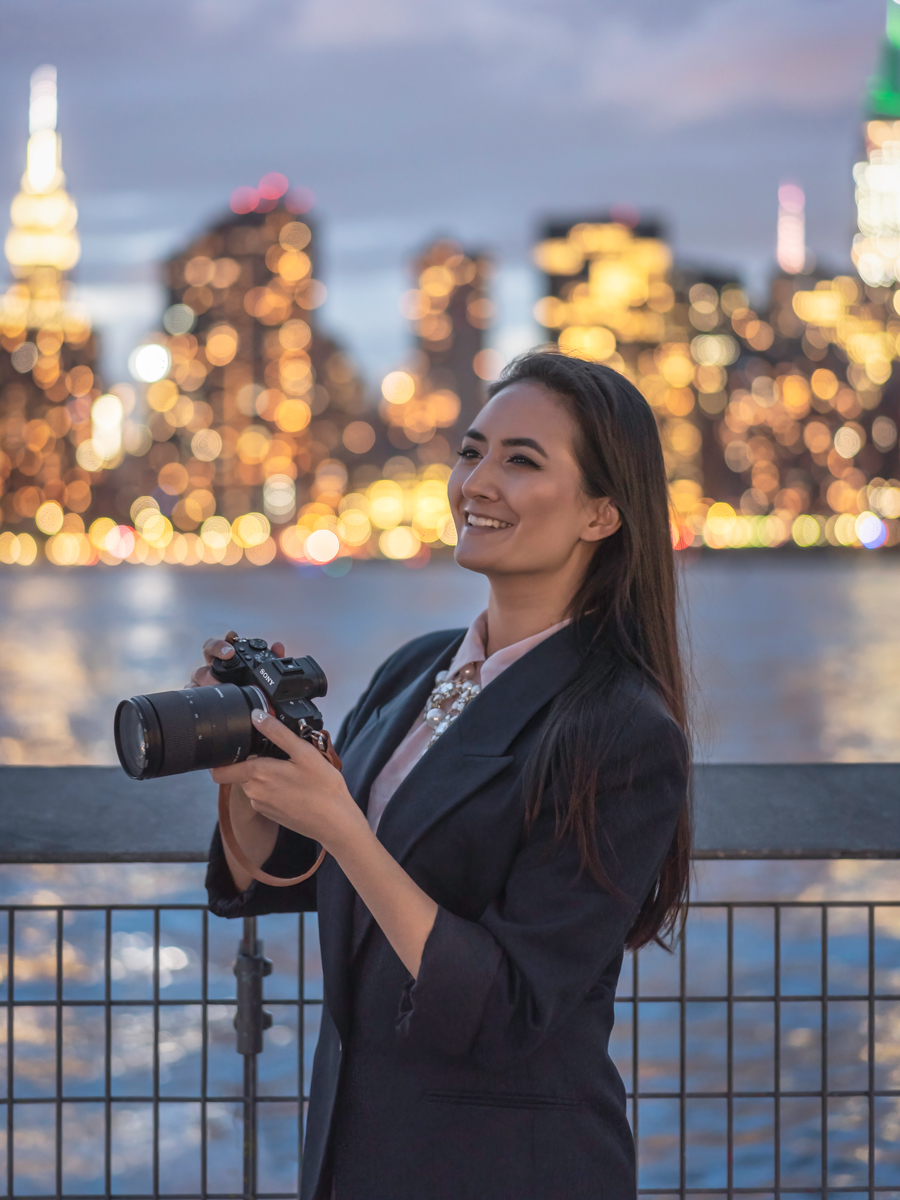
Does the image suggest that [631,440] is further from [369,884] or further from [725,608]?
[725,608]

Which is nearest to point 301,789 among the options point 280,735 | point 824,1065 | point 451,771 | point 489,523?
point 280,735

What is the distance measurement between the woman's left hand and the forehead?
0.51 m

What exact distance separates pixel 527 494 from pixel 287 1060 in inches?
242

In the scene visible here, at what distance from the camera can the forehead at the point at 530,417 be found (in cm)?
173

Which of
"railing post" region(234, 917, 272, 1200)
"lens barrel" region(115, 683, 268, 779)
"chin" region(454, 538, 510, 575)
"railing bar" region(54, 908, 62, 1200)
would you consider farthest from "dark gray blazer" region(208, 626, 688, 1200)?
"railing bar" region(54, 908, 62, 1200)

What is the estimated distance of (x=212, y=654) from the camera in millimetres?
1803

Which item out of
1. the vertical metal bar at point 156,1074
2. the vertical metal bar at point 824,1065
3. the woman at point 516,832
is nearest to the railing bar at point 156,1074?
the vertical metal bar at point 156,1074

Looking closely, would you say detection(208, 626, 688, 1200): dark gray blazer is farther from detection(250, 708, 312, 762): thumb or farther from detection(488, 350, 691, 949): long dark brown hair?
detection(250, 708, 312, 762): thumb

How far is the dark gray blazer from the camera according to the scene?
152 centimetres

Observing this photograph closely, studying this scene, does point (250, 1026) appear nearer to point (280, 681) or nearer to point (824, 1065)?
point (280, 681)

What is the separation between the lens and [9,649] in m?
68.1

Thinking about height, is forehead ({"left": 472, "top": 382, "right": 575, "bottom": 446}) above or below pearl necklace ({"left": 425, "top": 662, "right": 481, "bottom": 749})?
above

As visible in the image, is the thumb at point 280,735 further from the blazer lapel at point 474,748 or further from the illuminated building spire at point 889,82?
the illuminated building spire at point 889,82

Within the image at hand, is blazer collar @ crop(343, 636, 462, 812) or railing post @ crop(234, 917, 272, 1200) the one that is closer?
blazer collar @ crop(343, 636, 462, 812)
